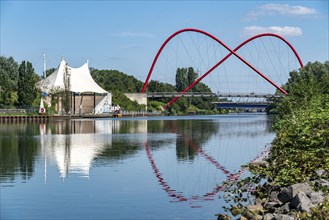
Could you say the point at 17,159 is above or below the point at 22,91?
below

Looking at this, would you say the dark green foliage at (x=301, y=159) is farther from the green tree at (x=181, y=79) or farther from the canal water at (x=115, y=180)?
the green tree at (x=181, y=79)

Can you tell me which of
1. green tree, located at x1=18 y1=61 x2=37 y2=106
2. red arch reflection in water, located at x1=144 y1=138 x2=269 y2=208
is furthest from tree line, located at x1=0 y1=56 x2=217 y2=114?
red arch reflection in water, located at x1=144 y1=138 x2=269 y2=208

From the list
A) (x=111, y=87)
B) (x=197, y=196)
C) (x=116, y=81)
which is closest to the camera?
(x=197, y=196)

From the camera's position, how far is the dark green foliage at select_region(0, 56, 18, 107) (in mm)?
92500

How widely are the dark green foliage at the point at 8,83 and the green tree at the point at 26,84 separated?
2440 mm

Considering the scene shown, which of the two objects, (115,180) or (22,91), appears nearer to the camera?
(115,180)

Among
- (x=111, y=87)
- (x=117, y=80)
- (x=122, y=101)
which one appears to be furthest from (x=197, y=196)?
(x=117, y=80)

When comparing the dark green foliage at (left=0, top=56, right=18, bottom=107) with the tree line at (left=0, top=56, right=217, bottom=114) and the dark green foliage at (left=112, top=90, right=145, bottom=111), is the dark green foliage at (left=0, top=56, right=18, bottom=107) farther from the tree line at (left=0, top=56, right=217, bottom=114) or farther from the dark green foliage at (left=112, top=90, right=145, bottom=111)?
the dark green foliage at (left=112, top=90, right=145, bottom=111)

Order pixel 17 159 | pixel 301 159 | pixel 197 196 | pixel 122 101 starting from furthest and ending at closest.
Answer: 1. pixel 122 101
2. pixel 17 159
3. pixel 301 159
4. pixel 197 196

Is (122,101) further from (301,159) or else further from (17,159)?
(301,159)

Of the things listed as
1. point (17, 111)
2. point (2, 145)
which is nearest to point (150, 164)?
point (2, 145)

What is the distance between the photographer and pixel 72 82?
105m

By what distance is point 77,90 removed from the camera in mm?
102750

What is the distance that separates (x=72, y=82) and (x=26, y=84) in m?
15.0
